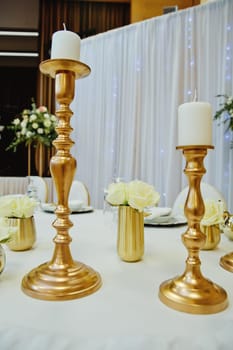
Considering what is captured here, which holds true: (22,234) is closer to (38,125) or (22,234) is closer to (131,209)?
(131,209)

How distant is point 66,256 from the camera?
736 mm

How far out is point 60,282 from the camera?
674 mm

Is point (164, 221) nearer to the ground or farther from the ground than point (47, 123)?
nearer to the ground

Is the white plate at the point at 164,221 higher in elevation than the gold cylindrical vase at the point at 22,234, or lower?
lower

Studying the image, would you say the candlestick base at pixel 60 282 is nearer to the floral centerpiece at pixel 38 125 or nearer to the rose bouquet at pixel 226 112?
the rose bouquet at pixel 226 112

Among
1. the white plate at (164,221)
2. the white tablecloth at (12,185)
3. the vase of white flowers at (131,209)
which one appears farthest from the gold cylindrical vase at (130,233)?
the white tablecloth at (12,185)

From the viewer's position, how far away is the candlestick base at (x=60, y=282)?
65cm

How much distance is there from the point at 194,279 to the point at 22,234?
23.1 inches

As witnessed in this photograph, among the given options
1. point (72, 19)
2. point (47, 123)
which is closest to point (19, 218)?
point (47, 123)

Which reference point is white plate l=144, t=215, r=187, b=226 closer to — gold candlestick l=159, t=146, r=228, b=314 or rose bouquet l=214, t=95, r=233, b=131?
gold candlestick l=159, t=146, r=228, b=314

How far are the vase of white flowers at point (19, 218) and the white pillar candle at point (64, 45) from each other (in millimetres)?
483

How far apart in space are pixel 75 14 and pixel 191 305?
5.24 metres

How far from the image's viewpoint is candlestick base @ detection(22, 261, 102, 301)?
65cm

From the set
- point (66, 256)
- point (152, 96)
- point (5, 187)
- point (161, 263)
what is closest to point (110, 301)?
point (66, 256)
